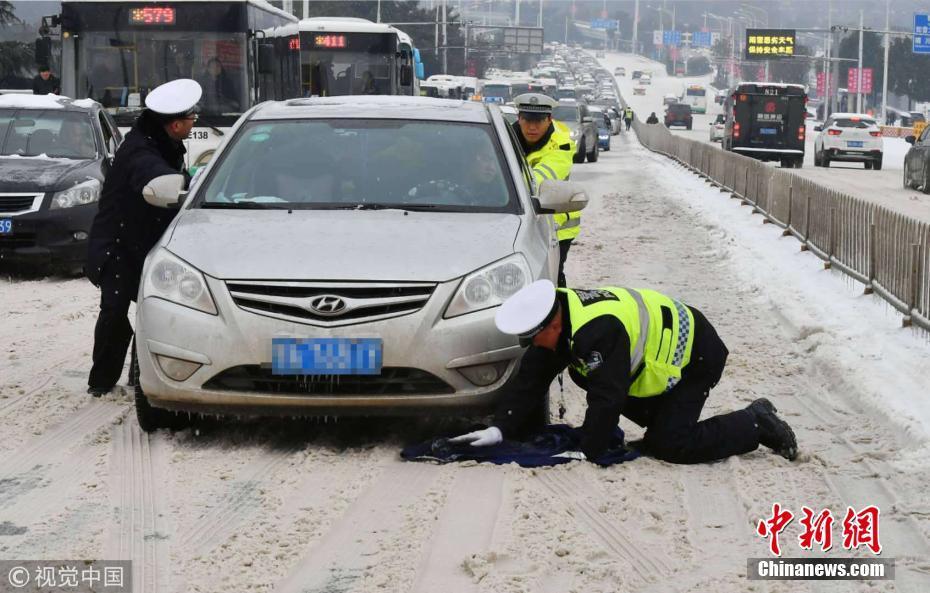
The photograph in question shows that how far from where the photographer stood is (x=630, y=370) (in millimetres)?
6645

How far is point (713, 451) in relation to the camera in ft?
23.1

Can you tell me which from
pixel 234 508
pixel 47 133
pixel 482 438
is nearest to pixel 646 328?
pixel 482 438

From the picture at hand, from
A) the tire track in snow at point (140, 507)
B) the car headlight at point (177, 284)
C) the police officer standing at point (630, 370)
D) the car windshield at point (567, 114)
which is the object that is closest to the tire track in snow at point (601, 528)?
the police officer standing at point (630, 370)

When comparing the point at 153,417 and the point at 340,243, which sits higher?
the point at 340,243

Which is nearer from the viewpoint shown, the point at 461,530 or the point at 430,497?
the point at 461,530

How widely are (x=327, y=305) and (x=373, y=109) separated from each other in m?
2.09

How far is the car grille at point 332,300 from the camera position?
6883 mm

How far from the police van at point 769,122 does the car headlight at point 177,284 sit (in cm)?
3866

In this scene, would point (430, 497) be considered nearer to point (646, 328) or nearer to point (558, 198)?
point (646, 328)

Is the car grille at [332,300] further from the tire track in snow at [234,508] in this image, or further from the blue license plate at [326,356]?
the tire track in snow at [234,508]

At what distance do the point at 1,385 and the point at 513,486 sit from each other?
3.78 meters

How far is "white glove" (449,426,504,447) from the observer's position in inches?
273

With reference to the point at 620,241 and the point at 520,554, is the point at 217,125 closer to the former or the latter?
the point at 620,241

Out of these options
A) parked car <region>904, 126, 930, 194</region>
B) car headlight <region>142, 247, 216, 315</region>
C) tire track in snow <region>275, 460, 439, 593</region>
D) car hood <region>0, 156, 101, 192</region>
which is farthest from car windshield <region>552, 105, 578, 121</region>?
tire track in snow <region>275, 460, 439, 593</region>
